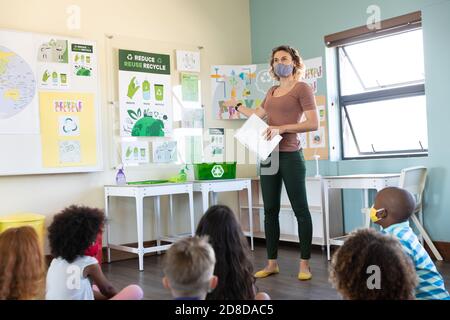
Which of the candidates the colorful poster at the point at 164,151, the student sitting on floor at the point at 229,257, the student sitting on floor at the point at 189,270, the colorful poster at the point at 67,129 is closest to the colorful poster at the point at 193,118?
the colorful poster at the point at 164,151

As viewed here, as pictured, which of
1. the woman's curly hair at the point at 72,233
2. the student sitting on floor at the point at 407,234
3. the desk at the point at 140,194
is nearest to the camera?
the student sitting on floor at the point at 407,234

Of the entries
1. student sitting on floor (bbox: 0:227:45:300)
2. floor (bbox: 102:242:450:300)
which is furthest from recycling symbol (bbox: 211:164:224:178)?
student sitting on floor (bbox: 0:227:45:300)

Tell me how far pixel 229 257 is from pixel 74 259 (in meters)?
0.63

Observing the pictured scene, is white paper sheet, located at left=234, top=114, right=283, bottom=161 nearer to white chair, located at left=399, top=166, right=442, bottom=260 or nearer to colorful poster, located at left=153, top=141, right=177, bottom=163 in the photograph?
white chair, located at left=399, top=166, right=442, bottom=260

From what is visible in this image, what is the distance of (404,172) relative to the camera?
3.56m

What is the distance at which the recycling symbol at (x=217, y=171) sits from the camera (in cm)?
447

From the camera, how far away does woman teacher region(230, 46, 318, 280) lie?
10.2 feet

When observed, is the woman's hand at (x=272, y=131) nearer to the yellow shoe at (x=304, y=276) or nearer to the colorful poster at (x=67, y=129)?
the yellow shoe at (x=304, y=276)

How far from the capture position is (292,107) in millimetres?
3146

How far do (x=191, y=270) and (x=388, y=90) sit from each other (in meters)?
3.44

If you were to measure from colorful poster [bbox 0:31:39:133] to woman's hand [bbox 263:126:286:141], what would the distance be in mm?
1864

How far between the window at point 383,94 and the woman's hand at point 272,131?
5.22 ft

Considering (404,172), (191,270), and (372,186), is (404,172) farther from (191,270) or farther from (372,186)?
(191,270)
